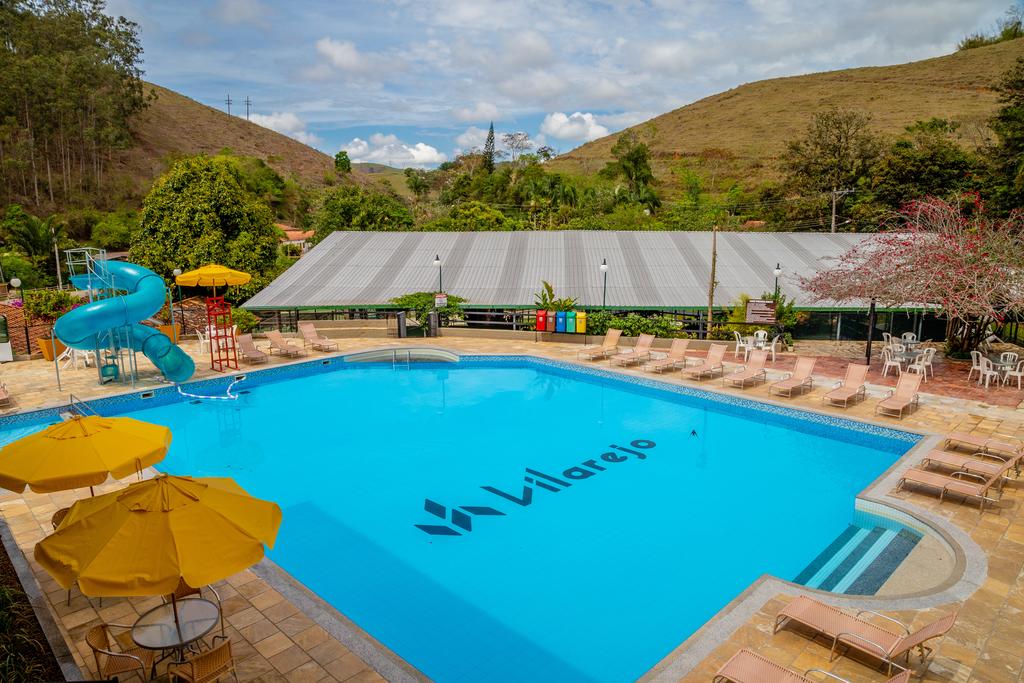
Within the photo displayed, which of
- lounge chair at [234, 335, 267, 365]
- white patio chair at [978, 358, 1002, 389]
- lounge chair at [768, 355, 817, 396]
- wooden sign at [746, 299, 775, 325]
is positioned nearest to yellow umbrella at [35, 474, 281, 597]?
lounge chair at [768, 355, 817, 396]

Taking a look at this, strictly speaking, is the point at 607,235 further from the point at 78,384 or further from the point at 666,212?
the point at 666,212

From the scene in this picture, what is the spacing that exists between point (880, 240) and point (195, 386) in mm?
20147

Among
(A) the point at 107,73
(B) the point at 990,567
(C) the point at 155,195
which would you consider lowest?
(B) the point at 990,567

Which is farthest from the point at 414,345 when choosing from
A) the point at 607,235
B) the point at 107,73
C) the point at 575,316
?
the point at 107,73

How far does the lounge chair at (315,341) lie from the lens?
19438 mm

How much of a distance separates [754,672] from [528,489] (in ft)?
19.0

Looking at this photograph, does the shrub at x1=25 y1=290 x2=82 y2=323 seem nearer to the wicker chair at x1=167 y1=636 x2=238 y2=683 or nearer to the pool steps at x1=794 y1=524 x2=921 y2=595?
the wicker chair at x1=167 y1=636 x2=238 y2=683

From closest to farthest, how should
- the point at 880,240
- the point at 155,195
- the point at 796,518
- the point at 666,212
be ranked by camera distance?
the point at 796,518, the point at 880,240, the point at 155,195, the point at 666,212

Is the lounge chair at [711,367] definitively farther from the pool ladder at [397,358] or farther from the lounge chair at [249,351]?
the lounge chair at [249,351]

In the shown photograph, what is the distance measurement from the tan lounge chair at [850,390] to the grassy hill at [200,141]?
241 ft

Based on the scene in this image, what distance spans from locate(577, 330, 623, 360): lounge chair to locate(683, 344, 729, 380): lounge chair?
9.31 feet

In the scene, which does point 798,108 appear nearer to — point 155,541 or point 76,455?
point 76,455

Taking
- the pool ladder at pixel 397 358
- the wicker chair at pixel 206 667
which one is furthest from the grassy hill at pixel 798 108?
the wicker chair at pixel 206 667

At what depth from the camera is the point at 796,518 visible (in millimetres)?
9781
